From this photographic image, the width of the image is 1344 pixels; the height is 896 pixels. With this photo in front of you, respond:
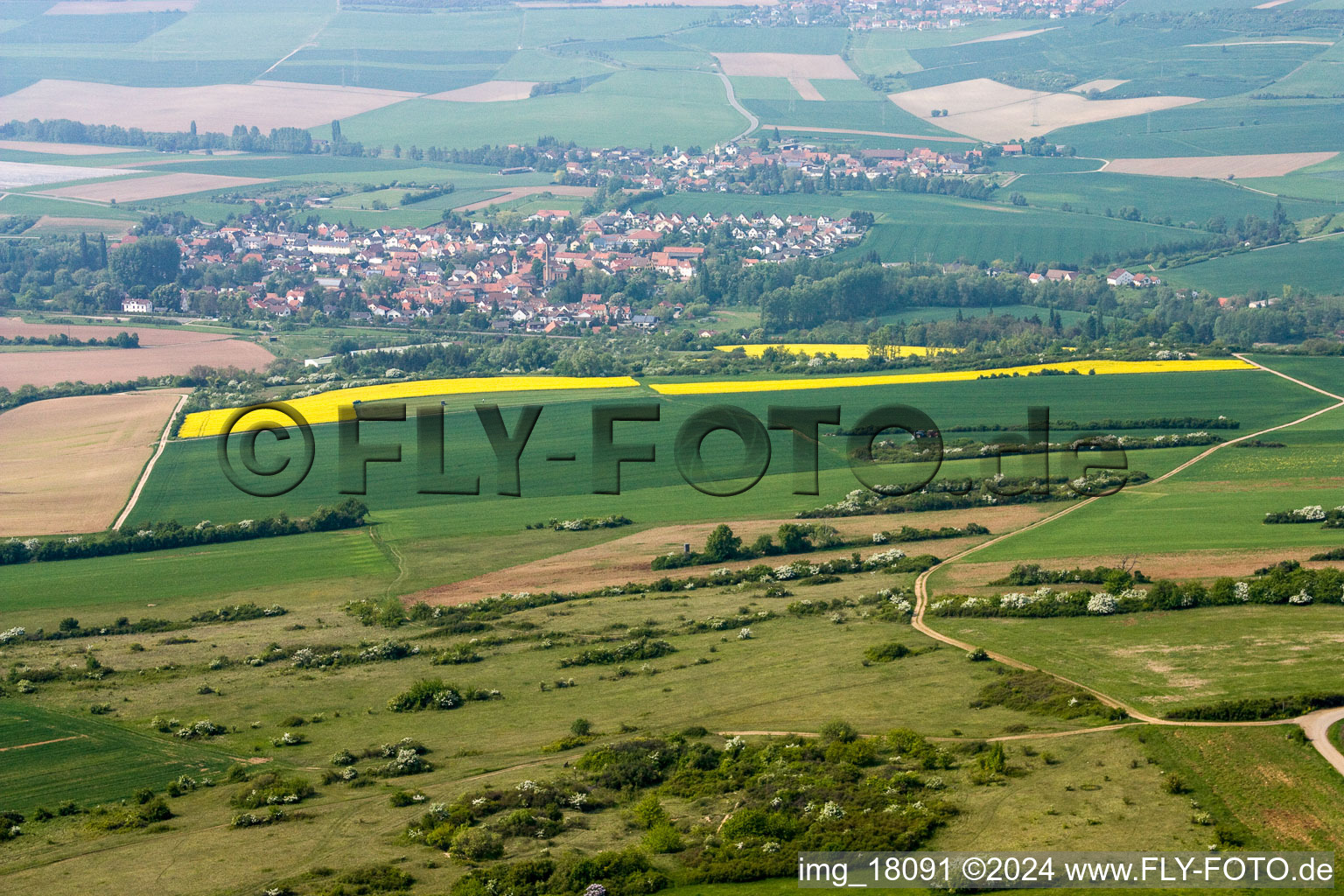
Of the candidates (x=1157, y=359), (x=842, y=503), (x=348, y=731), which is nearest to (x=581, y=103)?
(x=1157, y=359)

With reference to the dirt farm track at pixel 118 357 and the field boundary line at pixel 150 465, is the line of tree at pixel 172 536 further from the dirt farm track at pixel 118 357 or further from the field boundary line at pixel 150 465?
the dirt farm track at pixel 118 357

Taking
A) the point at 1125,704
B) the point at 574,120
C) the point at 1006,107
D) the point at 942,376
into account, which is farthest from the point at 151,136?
the point at 1125,704

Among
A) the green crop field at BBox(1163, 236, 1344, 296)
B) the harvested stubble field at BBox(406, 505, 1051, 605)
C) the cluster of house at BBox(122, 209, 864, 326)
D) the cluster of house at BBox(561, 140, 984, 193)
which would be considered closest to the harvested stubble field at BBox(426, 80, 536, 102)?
the cluster of house at BBox(561, 140, 984, 193)

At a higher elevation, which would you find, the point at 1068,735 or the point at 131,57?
the point at 131,57

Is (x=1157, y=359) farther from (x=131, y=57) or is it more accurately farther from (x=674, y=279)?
(x=131, y=57)

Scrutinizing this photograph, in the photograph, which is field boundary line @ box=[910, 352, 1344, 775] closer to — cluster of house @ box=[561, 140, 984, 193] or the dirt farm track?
the dirt farm track

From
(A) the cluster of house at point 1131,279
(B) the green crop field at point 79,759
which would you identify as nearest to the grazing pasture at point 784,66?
(A) the cluster of house at point 1131,279

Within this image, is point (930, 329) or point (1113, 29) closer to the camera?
point (930, 329)
